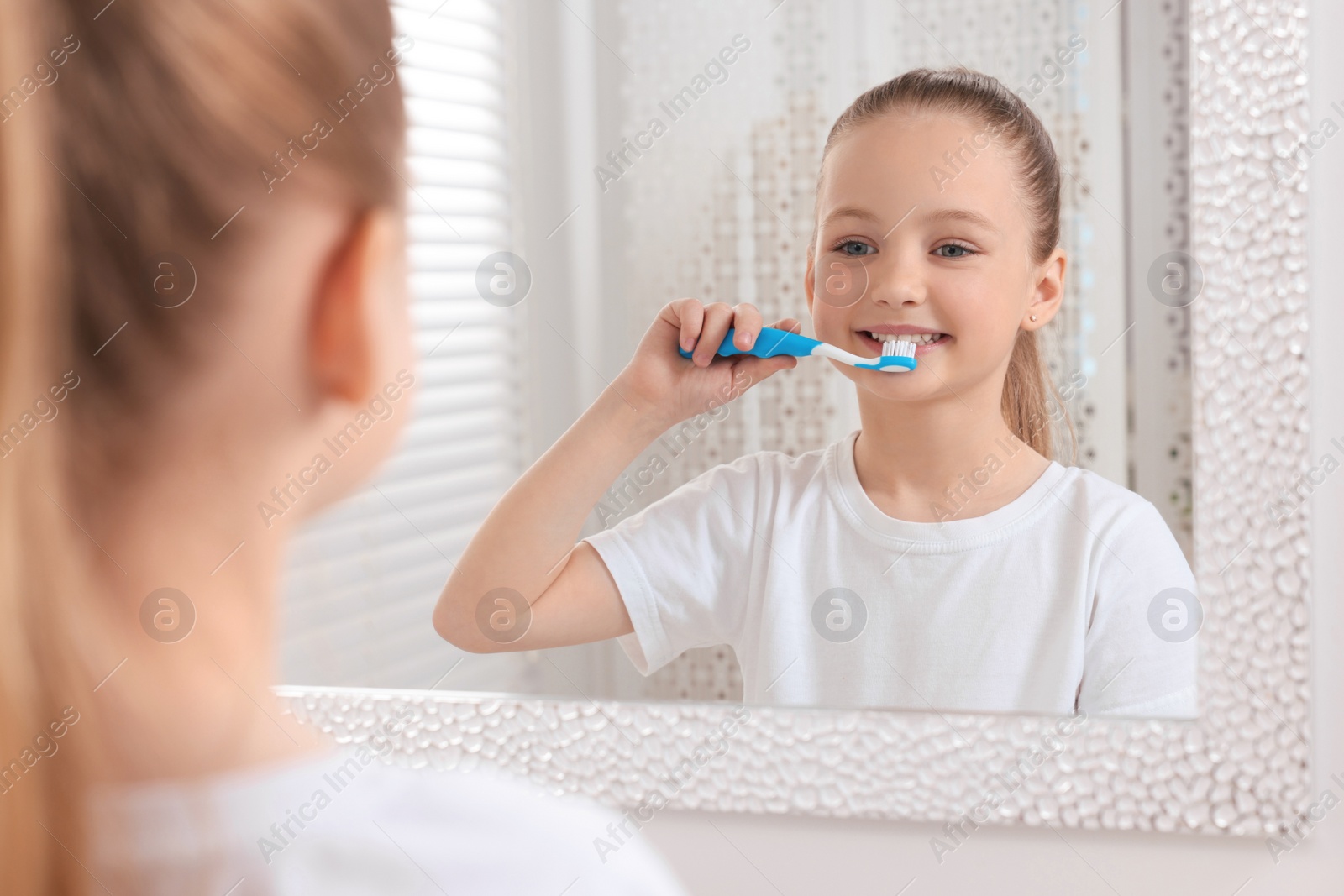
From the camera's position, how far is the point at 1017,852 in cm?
58

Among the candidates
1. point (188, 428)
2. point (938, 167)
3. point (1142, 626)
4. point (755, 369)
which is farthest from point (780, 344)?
point (188, 428)

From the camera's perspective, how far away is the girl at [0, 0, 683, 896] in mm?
263

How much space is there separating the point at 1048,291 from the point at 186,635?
442 millimetres

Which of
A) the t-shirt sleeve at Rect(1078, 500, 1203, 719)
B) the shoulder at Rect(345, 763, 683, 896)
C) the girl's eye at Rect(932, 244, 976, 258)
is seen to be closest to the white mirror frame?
the t-shirt sleeve at Rect(1078, 500, 1203, 719)

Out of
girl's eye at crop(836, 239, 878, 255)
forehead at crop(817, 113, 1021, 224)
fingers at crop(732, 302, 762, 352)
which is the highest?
forehead at crop(817, 113, 1021, 224)

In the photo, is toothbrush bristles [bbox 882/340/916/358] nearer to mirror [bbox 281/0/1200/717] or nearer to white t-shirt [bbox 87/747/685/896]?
mirror [bbox 281/0/1200/717]

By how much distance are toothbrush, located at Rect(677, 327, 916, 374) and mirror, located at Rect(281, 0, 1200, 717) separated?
0.01 meters

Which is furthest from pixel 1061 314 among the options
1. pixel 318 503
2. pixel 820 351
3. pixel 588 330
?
pixel 318 503

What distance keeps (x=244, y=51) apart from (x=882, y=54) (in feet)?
1.26

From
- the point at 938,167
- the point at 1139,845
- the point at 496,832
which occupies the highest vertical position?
the point at 938,167

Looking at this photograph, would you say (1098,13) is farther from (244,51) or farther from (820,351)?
(244,51)

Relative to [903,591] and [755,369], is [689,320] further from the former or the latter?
[903,591]

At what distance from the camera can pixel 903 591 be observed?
0.58 meters

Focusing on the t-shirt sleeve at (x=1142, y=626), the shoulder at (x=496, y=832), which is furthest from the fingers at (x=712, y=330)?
the shoulder at (x=496, y=832)
